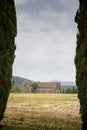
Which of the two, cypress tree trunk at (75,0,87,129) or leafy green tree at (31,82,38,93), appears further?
leafy green tree at (31,82,38,93)

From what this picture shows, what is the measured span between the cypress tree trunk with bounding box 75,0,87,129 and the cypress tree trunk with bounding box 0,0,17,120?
295cm

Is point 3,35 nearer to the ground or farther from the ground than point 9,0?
nearer to the ground

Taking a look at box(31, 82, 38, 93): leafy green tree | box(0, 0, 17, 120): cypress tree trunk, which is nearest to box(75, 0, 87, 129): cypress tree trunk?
box(0, 0, 17, 120): cypress tree trunk

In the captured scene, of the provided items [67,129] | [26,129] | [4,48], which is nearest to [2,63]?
[4,48]

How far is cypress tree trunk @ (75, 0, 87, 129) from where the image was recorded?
1290 cm

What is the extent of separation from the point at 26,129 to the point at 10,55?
3622 millimetres

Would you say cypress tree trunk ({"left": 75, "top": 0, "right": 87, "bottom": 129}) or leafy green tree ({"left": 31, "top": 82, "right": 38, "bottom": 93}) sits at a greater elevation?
cypress tree trunk ({"left": 75, "top": 0, "right": 87, "bottom": 129})

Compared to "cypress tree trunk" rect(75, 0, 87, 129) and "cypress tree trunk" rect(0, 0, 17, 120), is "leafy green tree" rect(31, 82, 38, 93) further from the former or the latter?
"cypress tree trunk" rect(75, 0, 87, 129)

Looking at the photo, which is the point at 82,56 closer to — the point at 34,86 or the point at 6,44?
the point at 6,44

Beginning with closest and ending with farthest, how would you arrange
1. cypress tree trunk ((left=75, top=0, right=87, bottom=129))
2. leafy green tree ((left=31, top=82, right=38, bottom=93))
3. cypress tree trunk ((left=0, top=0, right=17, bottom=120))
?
cypress tree trunk ((left=75, top=0, right=87, bottom=129))
cypress tree trunk ((left=0, top=0, right=17, bottom=120))
leafy green tree ((left=31, top=82, right=38, bottom=93))

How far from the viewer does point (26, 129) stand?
41.6ft

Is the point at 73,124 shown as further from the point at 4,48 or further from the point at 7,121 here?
the point at 4,48

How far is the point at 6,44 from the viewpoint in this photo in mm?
14211

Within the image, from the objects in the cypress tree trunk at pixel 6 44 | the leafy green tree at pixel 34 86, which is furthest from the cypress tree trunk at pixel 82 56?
the leafy green tree at pixel 34 86
